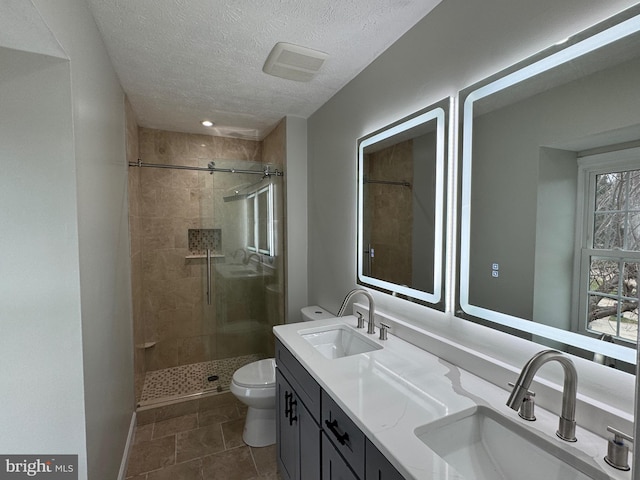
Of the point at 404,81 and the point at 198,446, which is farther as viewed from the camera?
the point at 198,446

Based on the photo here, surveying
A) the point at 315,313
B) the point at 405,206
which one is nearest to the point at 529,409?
the point at 405,206

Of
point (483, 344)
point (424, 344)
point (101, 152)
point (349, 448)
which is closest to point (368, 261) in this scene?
point (424, 344)

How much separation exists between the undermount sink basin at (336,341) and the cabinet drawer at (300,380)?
163mm

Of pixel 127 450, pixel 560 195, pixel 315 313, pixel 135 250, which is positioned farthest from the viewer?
pixel 135 250

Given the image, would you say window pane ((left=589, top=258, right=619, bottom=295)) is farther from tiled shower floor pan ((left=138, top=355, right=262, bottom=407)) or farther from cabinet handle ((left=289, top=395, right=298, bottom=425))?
tiled shower floor pan ((left=138, top=355, right=262, bottom=407))

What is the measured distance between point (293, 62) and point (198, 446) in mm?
2637

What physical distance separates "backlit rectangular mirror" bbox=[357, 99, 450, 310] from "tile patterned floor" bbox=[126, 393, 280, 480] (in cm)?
141

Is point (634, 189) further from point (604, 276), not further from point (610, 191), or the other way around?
point (604, 276)

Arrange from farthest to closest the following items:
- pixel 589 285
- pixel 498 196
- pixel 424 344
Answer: pixel 424 344, pixel 498 196, pixel 589 285

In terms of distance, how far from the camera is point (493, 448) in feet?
2.90

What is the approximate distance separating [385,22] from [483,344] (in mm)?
1525

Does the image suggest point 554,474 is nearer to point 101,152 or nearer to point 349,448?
point 349,448

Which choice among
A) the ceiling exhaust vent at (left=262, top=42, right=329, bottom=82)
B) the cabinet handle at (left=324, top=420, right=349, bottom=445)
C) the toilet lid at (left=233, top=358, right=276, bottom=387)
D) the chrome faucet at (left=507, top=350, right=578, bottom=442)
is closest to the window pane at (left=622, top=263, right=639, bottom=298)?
the chrome faucet at (left=507, top=350, right=578, bottom=442)

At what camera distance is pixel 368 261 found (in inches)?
72.0
